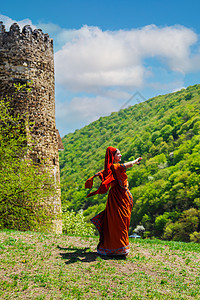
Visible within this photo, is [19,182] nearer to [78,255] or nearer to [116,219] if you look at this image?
[78,255]

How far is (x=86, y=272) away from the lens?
22.4 feet

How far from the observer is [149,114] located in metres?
109

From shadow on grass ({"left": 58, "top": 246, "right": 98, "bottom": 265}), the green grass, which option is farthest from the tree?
shadow on grass ({"left": 58, "top": 246, "right": 98, "bottom": 265})

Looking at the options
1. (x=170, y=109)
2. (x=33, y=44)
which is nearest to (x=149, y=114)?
(x=170, y=109)

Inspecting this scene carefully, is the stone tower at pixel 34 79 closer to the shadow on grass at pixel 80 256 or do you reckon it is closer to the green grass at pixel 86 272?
the green grass at pixel 86 272

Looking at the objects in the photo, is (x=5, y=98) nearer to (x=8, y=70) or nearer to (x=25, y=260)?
(x=8, y=70)

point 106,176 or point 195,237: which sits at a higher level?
point 106,176

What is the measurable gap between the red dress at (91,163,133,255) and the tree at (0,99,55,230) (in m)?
4.92

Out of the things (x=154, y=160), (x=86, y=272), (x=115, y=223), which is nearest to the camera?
(x=86, y=272)

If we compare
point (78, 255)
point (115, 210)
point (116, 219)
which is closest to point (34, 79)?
point (115, 210)

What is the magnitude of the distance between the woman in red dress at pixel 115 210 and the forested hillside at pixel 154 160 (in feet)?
21.7

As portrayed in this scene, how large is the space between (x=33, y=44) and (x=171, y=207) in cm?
4721

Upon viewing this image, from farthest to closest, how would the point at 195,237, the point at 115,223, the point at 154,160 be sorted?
1. the point at 154,160
2. the point at 195,237
3. the point at 115,223

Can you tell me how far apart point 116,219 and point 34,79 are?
8.06 meters
